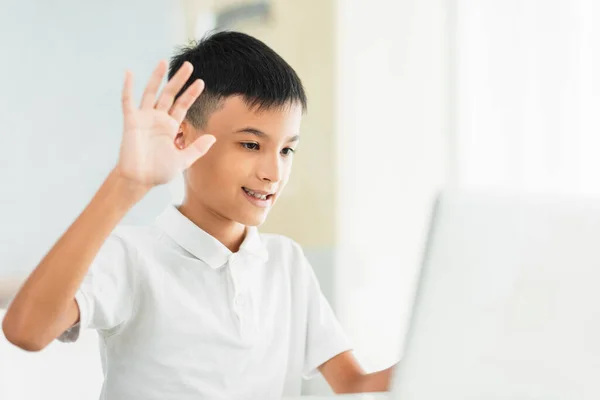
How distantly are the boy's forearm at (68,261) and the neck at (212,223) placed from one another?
0.26 metres

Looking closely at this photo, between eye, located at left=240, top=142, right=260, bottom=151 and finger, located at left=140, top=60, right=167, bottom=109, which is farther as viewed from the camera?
eye, located at left=240, top=142, right=260, bottom=151

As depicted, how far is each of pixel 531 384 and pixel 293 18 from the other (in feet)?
5.97

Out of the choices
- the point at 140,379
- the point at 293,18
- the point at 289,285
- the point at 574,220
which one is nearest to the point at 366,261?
the point at 293,18

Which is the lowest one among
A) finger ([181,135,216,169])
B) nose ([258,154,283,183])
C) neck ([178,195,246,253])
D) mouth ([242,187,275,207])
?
neck ([178,195,246,253])

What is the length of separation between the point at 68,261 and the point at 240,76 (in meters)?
0.38

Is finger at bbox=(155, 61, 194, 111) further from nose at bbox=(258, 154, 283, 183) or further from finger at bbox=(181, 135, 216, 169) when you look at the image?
nose at bbox=(258, 154, 283, 183)

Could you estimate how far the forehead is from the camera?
38.2 inches

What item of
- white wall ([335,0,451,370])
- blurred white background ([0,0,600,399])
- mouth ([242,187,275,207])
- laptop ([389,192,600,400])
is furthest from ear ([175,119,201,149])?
white wall ([335,0,451,370])

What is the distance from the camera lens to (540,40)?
211cm

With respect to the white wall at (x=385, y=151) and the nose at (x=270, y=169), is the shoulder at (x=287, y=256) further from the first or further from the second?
the white wall at (x=385, y=151)

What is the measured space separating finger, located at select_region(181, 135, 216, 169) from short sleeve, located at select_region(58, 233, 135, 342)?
176mm

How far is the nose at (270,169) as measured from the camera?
95 cm

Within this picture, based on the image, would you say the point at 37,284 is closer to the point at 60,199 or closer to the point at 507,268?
the point at 507,268

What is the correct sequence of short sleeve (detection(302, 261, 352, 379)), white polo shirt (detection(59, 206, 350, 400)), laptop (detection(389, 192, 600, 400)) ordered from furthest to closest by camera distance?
short sleeve (detection(302, 261, 352, 379)) < white polo shirt (detection(59, 206, 350, 400)) < laptop (detection(389, 192, 600, 400))
